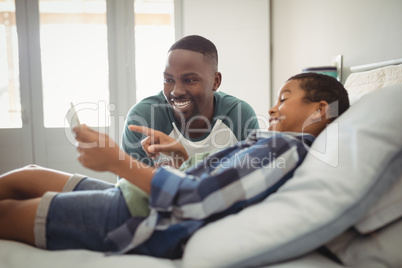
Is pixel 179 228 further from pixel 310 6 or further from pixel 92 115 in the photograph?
pixel 92 115

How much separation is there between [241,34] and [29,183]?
8.98ft

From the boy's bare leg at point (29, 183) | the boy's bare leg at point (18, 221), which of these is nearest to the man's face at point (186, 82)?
the boy's bare leg at point (29, 183)

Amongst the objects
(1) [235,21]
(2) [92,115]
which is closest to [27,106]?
(2) [92,115]

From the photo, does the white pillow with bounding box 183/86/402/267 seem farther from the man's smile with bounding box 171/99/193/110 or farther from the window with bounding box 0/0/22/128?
the window with bounding box 0/0/22/128

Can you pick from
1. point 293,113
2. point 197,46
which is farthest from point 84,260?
point 197,46

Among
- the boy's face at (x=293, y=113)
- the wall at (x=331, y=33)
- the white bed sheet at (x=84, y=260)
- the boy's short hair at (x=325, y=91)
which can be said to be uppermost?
the wall at (x=331, y=33)

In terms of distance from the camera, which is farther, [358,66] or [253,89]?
[253,89]

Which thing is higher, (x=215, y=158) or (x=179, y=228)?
(x=215, y=158)

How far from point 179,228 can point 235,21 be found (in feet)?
9.46

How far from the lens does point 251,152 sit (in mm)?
738

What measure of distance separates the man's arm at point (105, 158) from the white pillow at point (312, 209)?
185 mm

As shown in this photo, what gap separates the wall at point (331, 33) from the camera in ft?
5.06

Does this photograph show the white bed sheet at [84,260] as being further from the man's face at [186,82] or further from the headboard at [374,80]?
the man's face at [186,82]

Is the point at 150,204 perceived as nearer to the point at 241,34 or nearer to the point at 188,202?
the point at 188,202
